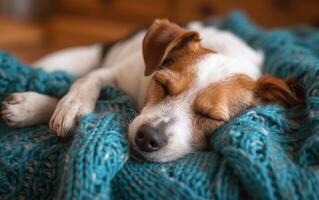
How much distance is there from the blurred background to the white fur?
1.34 metres

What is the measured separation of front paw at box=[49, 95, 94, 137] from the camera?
135 cm

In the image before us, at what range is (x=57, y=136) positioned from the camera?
137cm

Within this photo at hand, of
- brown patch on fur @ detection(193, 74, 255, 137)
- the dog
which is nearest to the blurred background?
the dog

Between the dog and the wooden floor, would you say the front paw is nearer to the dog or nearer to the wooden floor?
the dog

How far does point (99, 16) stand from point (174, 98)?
266 cm

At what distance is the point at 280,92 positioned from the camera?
4.82 ft

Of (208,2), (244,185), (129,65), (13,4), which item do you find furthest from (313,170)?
(13,4)

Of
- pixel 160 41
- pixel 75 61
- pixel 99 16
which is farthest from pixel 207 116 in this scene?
pixel 99 16

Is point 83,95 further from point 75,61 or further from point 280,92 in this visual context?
point 75,61

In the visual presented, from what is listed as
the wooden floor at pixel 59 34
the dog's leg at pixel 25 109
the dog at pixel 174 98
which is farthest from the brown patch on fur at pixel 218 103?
the wooden floor at pixel 59 34

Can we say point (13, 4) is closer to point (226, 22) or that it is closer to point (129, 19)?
point (129, 19)

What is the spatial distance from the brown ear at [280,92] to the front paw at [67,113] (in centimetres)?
59

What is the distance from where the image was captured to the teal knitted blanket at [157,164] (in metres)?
1.10

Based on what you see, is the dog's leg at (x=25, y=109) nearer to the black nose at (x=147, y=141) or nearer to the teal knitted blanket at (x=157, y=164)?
the teal knitted blanket at (x=157, y=164)
